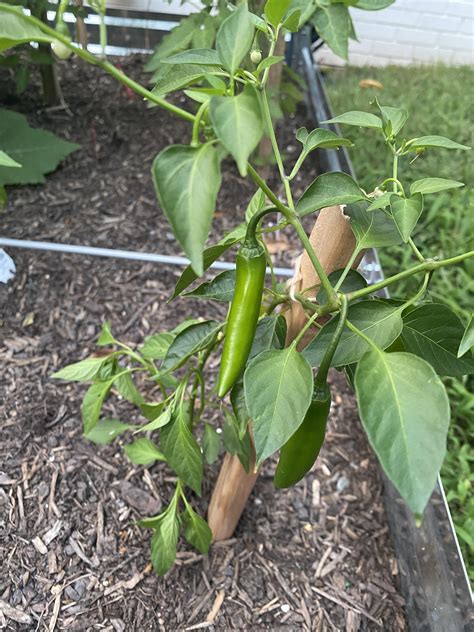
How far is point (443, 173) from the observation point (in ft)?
6.47

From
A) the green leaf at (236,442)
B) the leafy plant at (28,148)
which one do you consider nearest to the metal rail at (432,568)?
the green leaf at (236,442)

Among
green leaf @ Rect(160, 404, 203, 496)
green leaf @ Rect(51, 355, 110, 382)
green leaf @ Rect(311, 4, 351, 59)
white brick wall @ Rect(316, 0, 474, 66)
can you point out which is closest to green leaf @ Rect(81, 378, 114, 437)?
green leaf @ Rect(51, 355, 110, 382)

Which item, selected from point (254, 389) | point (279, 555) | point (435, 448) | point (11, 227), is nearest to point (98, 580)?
point (279, 555)

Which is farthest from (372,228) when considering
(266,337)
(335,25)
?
(335,25)

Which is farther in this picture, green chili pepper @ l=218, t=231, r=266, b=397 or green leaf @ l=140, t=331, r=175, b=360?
green leaf @ l=140, t=331, r=175, b=360

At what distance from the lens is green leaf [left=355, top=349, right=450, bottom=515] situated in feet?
1.35

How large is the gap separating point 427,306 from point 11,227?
1.34 m

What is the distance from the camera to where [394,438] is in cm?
43

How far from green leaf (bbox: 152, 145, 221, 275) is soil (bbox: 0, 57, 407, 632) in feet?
2.57

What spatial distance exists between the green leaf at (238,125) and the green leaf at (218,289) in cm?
30

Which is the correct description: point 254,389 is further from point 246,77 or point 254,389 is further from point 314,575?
point 314,575

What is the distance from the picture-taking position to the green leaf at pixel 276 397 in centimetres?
49

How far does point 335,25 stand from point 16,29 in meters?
1.02

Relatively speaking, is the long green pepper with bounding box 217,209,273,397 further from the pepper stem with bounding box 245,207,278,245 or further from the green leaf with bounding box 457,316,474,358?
the green leaf with bounding box 457,316,474,358
